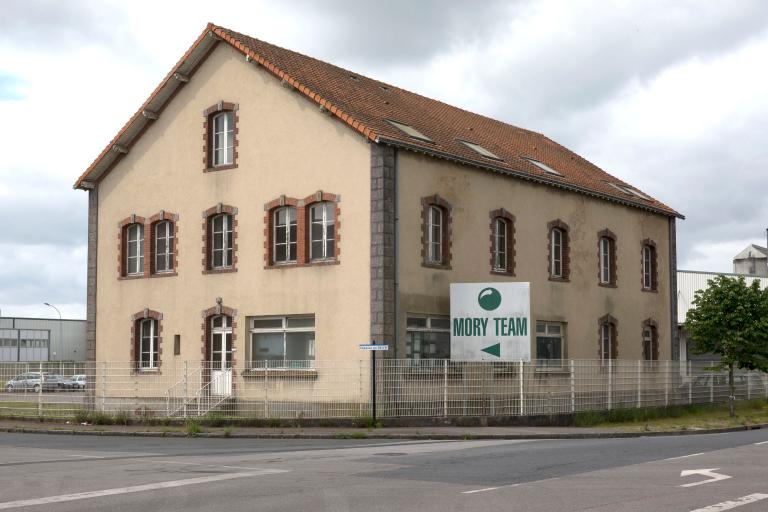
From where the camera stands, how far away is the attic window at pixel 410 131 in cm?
2954

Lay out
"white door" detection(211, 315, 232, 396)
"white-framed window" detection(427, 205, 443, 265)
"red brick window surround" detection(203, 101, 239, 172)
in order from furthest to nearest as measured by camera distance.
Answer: "red brick window surround" detection(203, 101, 239, 172)
"white door" detection(211, 315, 232, 396)
"white-framed window" detection(427, 205, 443, 265)

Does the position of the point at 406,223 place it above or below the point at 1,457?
above

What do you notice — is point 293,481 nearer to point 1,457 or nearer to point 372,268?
point 1,457

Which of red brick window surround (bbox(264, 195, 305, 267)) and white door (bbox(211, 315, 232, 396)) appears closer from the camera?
red brick window surround (bbox(264, 195, 305, 267))

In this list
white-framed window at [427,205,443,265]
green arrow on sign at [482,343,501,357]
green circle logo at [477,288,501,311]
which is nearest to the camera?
green arrow on sign at [482,343,501,357]

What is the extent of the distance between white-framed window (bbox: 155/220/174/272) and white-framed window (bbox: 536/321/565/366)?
37.7ft

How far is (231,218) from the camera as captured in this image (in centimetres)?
3081

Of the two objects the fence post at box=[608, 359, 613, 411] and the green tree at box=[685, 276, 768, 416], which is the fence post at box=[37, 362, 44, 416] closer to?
the fence post at box=[608, 359, 613, 411]

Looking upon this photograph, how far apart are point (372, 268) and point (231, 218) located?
549cm

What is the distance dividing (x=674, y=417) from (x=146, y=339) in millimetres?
16432

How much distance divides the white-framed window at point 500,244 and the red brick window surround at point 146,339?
10.1 m

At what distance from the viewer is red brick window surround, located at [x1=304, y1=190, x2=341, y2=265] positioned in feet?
93.3

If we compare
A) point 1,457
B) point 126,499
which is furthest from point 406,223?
point 126,499

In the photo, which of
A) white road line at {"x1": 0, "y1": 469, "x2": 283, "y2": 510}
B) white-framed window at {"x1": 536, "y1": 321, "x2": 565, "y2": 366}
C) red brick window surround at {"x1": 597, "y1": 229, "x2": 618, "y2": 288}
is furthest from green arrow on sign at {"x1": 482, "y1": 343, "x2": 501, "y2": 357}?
white road line at {"x1": 0, "y1": 469, "x2": 283, "y2": 510}
